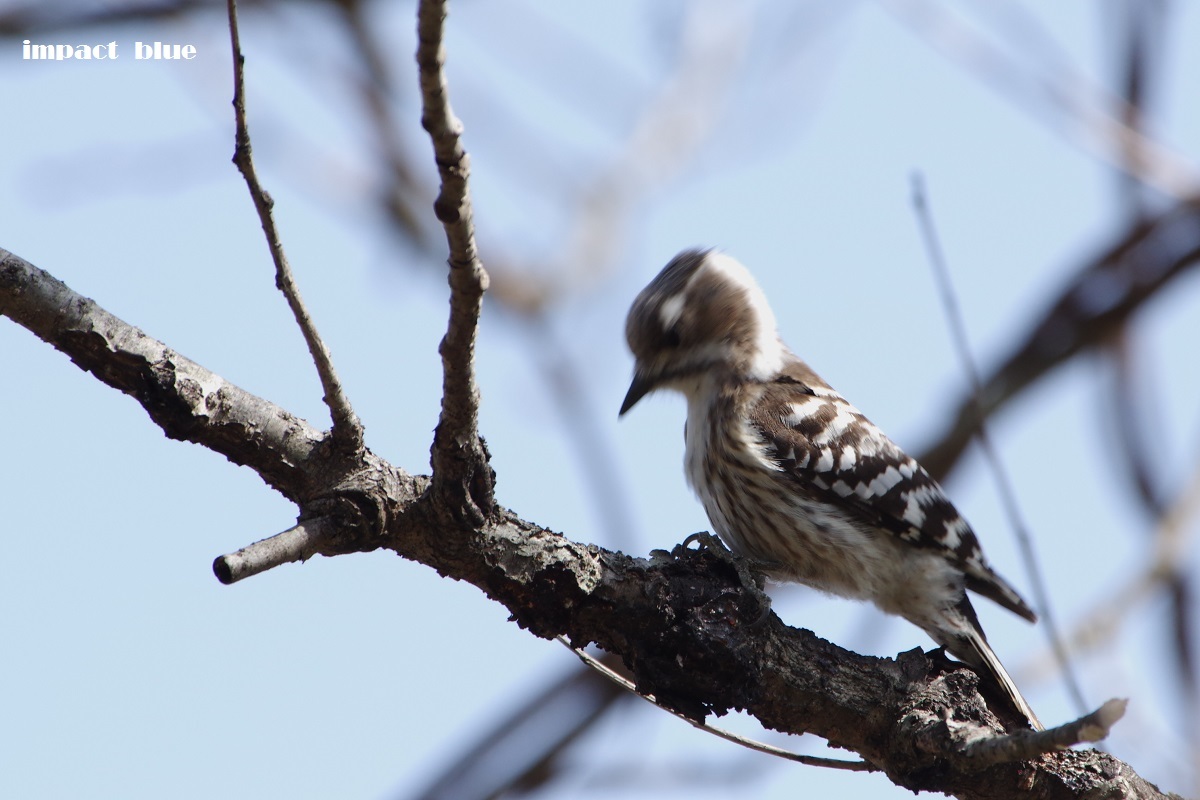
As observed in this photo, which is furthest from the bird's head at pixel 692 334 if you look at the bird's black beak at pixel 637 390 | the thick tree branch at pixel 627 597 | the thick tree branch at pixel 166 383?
the thick tree branch at pixel 166 383

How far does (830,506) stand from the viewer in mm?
4148

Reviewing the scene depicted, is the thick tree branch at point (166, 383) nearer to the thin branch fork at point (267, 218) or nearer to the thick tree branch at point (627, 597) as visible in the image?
the thick tree branch at point (627, 597)

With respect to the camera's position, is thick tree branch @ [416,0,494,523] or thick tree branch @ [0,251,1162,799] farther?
thick tree branch @ [0,251,1162,799]

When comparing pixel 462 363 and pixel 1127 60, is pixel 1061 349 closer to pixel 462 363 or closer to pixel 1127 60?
pixel 1127 60

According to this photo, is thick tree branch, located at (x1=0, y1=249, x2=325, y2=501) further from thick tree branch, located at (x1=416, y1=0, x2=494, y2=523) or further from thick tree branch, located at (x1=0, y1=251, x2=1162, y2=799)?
thick tree branch, located at (x1=416, y1=0, x2=494, y2=523)

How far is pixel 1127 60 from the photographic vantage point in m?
5.25

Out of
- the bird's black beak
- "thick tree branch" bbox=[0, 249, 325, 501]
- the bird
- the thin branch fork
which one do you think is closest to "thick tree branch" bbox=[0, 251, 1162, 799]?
"thick tree branch" bbox=[0, 249, 325, 501]

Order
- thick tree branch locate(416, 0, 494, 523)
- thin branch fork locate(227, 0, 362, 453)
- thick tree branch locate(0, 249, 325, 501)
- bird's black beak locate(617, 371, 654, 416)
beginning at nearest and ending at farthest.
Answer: thick tree branch locate(416, 0, 494, 523) < thin branch fork locate(227, 0, 362, 453) < thick tree branch locate(0, 249, 325, 501) < bird's black beak locate(617, 371, 654, 416)

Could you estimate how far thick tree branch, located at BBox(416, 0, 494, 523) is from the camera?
1877 millimetres

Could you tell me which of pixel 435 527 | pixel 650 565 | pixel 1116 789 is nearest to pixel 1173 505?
pixel 1116 789

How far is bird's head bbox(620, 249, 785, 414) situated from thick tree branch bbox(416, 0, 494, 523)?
2.00 meters

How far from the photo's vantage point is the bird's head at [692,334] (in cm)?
468

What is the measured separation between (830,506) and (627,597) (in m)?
1.41

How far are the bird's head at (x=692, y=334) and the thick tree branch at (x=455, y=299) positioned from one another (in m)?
2.00
